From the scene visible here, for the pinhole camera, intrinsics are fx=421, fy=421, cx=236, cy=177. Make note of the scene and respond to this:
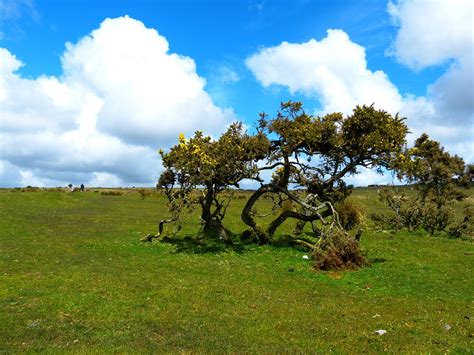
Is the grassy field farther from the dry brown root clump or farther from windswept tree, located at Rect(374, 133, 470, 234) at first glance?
windswept tree, located at Rect(374, 133, 470, 234)

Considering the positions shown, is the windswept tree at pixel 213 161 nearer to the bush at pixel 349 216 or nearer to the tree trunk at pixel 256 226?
the tree trunk at pixel 256 226

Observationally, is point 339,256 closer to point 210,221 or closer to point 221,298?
point 221,298

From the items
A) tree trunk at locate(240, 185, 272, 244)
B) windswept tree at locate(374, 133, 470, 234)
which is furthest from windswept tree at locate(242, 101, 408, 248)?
windswept tree at locate(374, 133, 470, 234)

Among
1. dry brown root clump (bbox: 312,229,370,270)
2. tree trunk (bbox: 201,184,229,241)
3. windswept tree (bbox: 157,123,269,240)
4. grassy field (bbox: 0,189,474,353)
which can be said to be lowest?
grassy field (bbox: 0,189,474,353)

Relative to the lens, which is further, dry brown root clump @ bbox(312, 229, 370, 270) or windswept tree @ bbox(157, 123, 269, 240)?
windswept tree @ bbox(157, 123, 269, 240)

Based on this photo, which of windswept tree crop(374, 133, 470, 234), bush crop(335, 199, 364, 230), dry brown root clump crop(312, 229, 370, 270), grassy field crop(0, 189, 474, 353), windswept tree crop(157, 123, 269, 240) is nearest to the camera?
grassy field crop(0, 189, 474, 353)

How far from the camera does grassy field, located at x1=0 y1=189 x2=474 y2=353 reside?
14.8 meters

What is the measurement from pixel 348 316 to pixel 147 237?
2138cm

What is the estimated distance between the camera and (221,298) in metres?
20.5

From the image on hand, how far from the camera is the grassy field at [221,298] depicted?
1484cm

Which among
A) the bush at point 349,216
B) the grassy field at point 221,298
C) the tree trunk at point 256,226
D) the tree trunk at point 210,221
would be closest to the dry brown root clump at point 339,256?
the grassy field at point 221,298

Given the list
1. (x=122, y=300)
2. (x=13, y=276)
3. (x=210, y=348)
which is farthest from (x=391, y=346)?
(x=13, y=276)

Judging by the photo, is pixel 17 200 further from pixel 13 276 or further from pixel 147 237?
pixel 13 276

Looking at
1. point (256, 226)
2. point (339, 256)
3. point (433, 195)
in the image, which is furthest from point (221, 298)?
point (433, 195)
